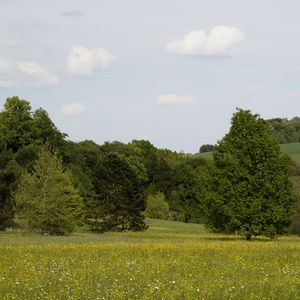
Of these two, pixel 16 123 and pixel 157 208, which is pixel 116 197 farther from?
pixel 157 208

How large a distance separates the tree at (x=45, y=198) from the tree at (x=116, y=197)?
22608 mm

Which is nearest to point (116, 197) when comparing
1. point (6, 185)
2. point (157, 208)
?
point (6, 185)

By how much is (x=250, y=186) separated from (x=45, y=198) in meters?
17.3

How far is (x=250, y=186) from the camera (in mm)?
43281

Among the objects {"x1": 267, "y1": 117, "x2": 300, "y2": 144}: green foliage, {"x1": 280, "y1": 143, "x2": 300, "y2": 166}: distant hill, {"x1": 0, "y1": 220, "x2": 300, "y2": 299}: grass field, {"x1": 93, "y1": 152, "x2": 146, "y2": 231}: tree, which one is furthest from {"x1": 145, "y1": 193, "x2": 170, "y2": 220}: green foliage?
{"x1": 0, "y1": 220, "x2": 300, "y2": 299}: grass field

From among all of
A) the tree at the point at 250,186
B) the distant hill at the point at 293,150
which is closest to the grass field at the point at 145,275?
the tree at the point at 250,186

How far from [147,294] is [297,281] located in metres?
4.92

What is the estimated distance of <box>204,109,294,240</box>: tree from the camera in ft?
142

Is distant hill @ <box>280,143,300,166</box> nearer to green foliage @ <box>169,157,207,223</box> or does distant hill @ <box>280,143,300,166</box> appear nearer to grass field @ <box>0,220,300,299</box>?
green foliage @ <box>169,157,207,223</box>

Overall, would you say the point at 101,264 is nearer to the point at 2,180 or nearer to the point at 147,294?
the point at 147,294

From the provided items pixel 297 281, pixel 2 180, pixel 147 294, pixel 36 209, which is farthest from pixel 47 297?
pixel 2 180

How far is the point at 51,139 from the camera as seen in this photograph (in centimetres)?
9262

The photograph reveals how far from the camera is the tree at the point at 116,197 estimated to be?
74.8 m

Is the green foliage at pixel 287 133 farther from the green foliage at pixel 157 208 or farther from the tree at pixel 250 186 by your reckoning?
the tree at pixel 250 186
